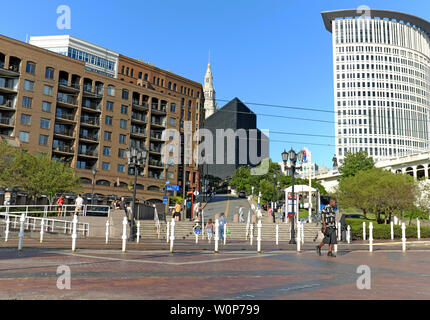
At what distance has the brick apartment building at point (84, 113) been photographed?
55.5 m

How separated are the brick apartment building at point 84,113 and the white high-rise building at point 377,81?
272 ft

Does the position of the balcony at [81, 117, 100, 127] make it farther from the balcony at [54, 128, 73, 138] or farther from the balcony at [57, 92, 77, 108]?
the balcony at [57, 92, 77, 108]

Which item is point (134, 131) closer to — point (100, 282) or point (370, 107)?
point (100, 282)

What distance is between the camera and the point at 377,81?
458 ft

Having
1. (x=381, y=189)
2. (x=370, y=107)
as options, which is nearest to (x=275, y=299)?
(x=381, y=189)

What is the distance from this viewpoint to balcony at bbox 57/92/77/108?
60.2 meters

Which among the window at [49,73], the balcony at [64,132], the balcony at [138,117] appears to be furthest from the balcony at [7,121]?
the balcony at [138,117]

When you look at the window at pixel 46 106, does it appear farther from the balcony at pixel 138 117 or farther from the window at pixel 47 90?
the balcony at pixel 138 117

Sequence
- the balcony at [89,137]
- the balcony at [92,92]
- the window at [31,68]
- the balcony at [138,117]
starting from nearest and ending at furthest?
the window at [31,68] < the balcony at [89,137] < the balcony at [92,92] < the balcony at [138,117]

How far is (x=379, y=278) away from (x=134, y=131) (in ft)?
211

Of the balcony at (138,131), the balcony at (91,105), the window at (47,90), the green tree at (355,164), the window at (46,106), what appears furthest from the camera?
the green tree at (355,164)

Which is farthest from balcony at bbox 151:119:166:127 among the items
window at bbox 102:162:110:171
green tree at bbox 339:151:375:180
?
green tree at bbox 339:151:375:180

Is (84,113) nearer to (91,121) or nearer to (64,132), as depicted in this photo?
(91,121)
